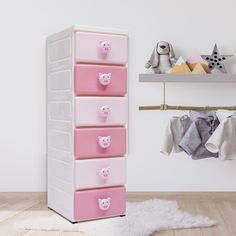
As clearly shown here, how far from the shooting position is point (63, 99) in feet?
5.31

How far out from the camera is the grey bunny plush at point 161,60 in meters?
3.00

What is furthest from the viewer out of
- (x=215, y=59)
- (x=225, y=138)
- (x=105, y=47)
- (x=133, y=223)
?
(x=215, y=59)

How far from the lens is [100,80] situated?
1.56 meters

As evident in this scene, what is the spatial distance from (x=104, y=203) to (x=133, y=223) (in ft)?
2.40

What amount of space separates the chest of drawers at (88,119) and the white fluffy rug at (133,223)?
0.54m

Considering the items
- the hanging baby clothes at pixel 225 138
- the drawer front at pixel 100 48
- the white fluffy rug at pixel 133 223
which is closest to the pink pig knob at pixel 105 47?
the drawer front at pixel 100 48

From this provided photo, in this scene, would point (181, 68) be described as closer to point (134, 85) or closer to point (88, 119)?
point (134, 85)

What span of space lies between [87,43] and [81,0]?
1664mm

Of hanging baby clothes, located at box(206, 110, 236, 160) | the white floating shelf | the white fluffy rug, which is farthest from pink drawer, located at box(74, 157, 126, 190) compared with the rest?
the white floating shelf

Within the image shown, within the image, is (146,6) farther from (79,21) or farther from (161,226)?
(161,226)

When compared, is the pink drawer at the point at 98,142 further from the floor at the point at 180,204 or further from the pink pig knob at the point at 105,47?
the floor at the point at 180,204

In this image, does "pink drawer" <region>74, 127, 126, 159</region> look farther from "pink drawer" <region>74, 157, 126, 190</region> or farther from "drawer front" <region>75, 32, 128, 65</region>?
"drawer front" <region>75, 32, 128, 65</region>

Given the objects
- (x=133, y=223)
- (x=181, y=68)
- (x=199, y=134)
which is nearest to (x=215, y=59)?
(x=181, y=68)

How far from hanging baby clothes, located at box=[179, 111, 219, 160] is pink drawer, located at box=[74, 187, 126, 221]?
1053 mm
